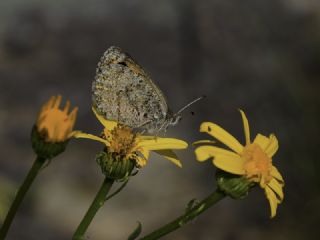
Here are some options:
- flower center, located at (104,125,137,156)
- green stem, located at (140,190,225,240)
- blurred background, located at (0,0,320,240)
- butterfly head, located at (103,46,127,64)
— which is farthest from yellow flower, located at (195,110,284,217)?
blurred background, located at (0,0,320,240)

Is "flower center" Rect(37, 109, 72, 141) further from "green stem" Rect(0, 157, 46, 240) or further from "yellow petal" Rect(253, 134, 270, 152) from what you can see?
"yellow petal" Rect(253, 134, 270, 152)

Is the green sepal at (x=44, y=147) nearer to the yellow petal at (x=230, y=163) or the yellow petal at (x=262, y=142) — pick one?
the yellow petal at (x=230, y=163)

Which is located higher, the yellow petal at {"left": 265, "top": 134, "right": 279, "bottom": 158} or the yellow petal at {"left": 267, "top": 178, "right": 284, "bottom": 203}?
the yellow petal at {"left": 265, "top": 134, "right": 279, "bottom": 158}

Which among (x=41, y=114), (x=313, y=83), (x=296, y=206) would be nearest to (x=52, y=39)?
(x=313, y=83)

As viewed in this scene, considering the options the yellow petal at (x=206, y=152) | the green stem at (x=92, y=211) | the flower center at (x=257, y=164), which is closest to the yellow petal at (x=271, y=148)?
the flower center at (x=257, y=164)

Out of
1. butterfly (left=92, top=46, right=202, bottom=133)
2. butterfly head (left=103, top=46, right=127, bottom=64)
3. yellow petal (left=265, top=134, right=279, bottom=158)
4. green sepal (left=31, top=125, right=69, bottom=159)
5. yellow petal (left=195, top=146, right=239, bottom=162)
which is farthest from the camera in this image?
butterfly head (left=103, top=46, right=127, bottom=64)

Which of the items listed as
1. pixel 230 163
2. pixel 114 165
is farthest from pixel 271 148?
pixel 114 165
